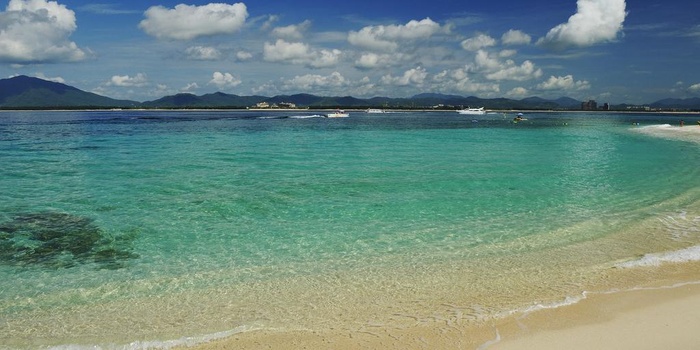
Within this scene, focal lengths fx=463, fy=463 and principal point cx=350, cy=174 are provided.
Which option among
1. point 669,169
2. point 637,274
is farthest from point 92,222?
point 669,169

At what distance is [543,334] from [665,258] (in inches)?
231

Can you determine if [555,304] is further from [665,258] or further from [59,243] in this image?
[59,243]

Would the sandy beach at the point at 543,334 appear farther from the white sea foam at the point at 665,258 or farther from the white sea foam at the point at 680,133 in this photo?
the white sea foam at the point at 680,133

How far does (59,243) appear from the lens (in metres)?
12.7

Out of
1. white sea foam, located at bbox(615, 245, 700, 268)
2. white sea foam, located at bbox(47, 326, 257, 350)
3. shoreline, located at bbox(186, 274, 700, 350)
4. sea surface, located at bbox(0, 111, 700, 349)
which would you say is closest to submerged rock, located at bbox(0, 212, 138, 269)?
sea surface, located at bbox(0, 111, 700, 349)

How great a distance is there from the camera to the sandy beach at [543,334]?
728 centimetres

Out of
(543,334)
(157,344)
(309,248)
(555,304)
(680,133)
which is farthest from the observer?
(680,133)

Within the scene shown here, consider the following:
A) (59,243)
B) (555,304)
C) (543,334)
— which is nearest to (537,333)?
(543,334)

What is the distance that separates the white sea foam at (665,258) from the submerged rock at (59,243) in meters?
12.2

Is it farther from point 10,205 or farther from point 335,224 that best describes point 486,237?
point 10,205

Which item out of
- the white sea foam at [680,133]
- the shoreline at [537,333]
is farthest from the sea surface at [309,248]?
the white sea foam at [680,133]

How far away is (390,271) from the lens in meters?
10.6

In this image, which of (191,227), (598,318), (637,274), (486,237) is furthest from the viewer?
(191,227)

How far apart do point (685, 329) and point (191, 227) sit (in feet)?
40.8
